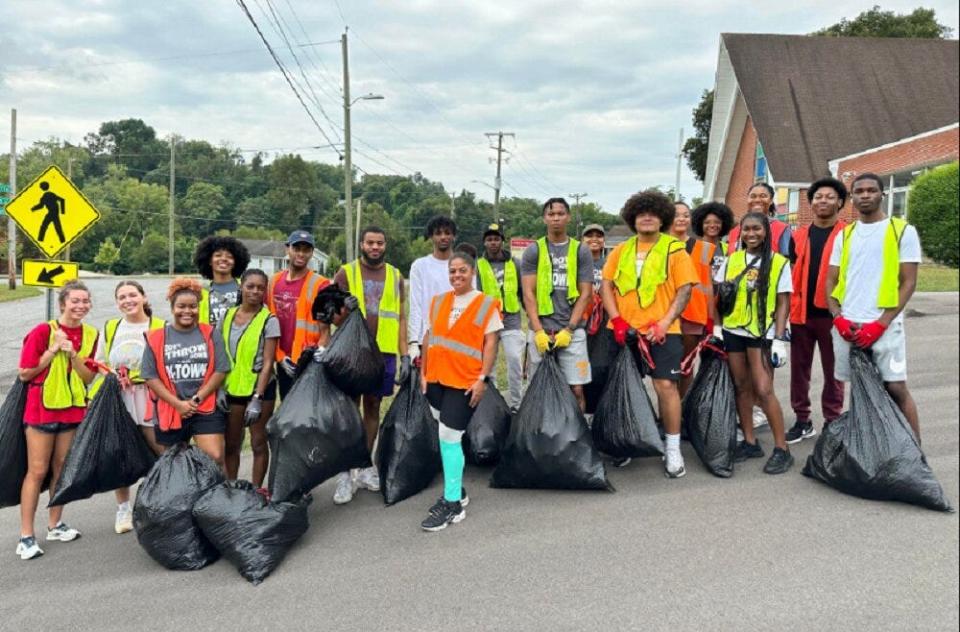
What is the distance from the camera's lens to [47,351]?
145 inches

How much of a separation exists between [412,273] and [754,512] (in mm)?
2599

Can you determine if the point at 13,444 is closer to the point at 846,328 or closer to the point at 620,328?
the point at 620,328

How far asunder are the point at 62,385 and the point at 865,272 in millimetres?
4213

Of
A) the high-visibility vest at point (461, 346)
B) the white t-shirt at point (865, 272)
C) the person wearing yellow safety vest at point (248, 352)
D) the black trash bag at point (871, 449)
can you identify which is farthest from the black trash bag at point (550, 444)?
the white t-shirt at point (865, 272)

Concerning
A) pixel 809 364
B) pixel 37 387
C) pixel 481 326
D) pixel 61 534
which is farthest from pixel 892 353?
pixel 61 534

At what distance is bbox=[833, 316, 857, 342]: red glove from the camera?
11.7 feet

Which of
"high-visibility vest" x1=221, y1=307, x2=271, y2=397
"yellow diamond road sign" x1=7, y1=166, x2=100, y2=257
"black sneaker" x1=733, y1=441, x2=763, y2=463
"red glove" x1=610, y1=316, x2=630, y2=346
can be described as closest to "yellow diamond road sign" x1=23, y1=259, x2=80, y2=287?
"yellow diamond road sign" x1=7, y1=166, x2=100, y2=257

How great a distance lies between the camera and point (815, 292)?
4.41 meters

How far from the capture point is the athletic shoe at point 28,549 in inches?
143

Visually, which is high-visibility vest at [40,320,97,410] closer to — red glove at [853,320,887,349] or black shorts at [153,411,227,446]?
black shorts at [153,411,227,446]

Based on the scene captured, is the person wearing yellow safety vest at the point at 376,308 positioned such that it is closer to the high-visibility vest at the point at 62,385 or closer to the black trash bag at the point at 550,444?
the black trash bag at the point at 550,444

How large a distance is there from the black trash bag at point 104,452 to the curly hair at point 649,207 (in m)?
3.07

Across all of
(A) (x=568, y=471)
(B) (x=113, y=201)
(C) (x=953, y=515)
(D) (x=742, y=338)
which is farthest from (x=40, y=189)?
(B) (x=113, y=201)

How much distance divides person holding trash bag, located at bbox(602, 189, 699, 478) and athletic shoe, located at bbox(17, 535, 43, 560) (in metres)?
3.43
